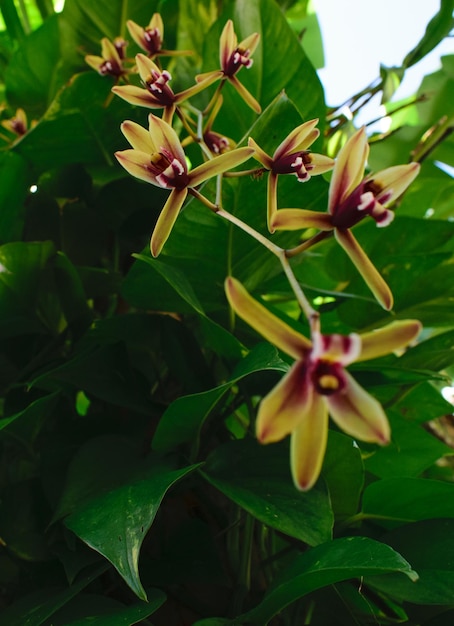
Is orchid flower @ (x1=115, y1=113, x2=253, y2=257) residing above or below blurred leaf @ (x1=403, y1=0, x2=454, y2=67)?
above

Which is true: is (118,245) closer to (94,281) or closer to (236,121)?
(94,281)

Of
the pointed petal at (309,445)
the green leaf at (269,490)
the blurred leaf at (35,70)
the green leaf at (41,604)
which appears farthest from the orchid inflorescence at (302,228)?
the blurred leaf at (35,70)

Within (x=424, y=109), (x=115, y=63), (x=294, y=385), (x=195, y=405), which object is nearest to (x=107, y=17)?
(x=115, y=63)

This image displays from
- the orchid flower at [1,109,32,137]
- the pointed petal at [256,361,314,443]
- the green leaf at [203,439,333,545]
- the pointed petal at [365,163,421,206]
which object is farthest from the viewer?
the orchid flower at [1,109,32,137]

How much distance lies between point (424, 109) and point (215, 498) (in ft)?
2.18

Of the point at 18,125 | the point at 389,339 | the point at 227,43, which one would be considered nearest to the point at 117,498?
the point at 389,339

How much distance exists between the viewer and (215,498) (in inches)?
27.0

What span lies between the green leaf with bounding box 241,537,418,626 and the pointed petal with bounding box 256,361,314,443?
176 millimetres

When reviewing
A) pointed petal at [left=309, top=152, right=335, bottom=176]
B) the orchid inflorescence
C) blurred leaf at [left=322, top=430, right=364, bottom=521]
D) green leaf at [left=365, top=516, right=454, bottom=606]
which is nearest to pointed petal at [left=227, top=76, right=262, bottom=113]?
the orchid inflorescence

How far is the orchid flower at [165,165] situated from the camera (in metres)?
0.36

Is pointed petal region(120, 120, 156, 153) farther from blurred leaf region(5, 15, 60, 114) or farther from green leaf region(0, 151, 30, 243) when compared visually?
blurred leaf region(5, 15, 60, 114)

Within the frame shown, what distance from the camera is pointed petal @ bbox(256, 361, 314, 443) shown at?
232 mm

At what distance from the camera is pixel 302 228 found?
0.39 metres

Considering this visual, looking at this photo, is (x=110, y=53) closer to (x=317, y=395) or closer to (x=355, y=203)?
(x=355, y=203)
